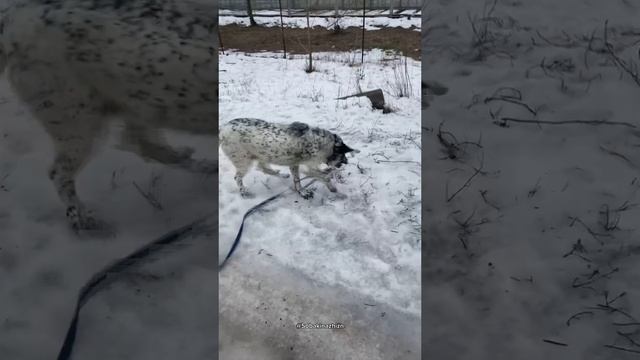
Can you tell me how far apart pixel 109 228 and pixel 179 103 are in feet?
3.15

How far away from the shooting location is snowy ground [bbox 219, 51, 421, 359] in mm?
2180

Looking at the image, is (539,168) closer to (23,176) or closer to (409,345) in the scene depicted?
(409,345)

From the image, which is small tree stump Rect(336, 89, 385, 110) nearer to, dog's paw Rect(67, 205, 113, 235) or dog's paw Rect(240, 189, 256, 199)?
dog's paw Rect(240, 189, 256, 199)

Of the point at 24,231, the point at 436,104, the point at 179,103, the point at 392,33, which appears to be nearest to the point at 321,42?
the point at 392,33

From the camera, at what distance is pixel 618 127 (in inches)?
126

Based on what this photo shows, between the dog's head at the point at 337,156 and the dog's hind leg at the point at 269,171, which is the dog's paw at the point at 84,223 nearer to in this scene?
the dog's hind leg at the point at 269,171

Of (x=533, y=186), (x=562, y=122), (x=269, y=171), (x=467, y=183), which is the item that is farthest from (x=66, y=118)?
(x=562, y=122)

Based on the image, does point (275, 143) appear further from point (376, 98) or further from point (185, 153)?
point (376, 98)

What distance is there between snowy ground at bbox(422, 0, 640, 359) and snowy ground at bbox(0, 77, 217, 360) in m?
1.28

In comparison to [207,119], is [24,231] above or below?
below

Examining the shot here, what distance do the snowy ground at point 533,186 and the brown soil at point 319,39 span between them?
17.3 feet

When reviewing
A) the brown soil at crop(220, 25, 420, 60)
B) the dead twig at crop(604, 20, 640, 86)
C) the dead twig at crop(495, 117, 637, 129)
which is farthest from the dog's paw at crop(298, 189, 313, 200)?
the brown soil at crop(220, 25, 420, 60)

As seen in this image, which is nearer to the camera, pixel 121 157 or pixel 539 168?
pixel 539 168

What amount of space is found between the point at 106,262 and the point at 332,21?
1297cm
